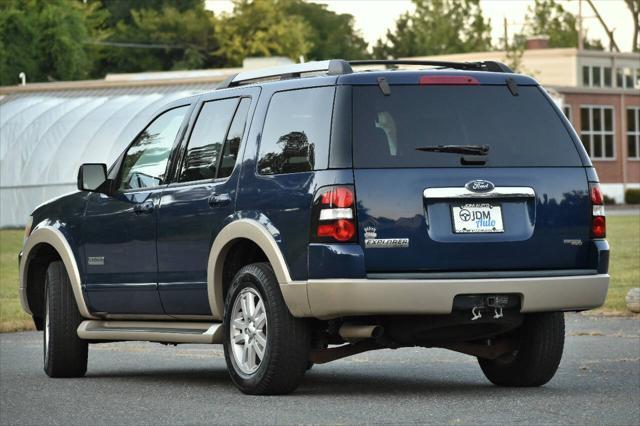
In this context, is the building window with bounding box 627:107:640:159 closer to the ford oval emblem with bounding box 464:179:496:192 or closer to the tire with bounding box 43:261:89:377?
the tire with bounding box 43:261:89:377

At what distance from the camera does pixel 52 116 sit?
172ft

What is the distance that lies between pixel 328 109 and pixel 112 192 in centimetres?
255

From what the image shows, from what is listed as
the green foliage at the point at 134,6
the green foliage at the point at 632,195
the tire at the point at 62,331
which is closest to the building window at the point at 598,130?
the green foliage at the point at 632,195

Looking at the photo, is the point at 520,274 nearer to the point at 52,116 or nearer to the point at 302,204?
the point at 302,204

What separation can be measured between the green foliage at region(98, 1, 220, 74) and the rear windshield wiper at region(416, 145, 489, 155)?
89.7 metres

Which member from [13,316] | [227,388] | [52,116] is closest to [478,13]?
[52,116]

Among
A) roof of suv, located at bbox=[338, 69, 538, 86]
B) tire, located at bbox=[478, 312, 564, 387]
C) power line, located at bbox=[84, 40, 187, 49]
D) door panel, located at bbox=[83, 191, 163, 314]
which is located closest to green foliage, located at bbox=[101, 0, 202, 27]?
power line, located at bbox=[84, 40, 187, 49]

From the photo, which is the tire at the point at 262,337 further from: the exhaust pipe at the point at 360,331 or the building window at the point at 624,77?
the building window at the point at 624,77

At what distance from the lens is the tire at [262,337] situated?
9.70 m

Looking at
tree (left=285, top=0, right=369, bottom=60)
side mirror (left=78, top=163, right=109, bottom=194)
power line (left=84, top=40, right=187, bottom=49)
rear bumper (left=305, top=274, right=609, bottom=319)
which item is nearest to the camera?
rear bumper (left=305, top=274, right=609, bottom=319)

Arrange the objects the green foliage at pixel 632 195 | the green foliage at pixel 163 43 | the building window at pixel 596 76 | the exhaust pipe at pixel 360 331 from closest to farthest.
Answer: the exhaust pipe at pixel 360 331, the green foliage at pixel 632 195, the building window at pixel 596 76, the green foliage at pixel 163 43

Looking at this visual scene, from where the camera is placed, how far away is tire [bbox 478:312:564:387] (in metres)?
10.4

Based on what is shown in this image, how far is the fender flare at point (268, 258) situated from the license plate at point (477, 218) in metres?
0.94

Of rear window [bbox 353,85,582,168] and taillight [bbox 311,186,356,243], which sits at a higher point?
rear window [bbox 353,85,582,168]
